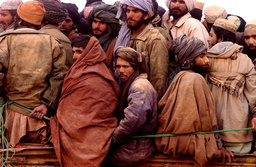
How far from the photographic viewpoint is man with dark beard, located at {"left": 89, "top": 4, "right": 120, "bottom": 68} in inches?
254

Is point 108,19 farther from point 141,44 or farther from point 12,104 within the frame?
point 12,104

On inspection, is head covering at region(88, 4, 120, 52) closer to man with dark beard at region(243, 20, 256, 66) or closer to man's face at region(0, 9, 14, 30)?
man's face at region(0, 9, 14, 30)

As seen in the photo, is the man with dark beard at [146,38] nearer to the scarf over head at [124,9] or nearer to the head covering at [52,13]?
the scarf over head at [124,9]

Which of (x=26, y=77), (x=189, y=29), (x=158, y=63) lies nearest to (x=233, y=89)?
(x=158, y=63)

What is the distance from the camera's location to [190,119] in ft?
16.9

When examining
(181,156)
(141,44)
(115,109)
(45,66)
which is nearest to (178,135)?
(181,156)

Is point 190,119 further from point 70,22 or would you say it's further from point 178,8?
point 70,22

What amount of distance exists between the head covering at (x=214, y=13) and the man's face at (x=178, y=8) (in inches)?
29.1

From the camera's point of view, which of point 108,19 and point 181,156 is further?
point 108,19

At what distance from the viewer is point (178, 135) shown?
5.21 meters

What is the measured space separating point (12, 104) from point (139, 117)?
1760 millimetres

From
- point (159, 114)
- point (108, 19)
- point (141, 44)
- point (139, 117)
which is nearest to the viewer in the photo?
point (139, 117)

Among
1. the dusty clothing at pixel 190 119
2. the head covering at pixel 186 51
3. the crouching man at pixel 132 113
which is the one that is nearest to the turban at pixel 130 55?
the crouching man at pixel 132 113

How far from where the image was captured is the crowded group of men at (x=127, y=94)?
514 cm
